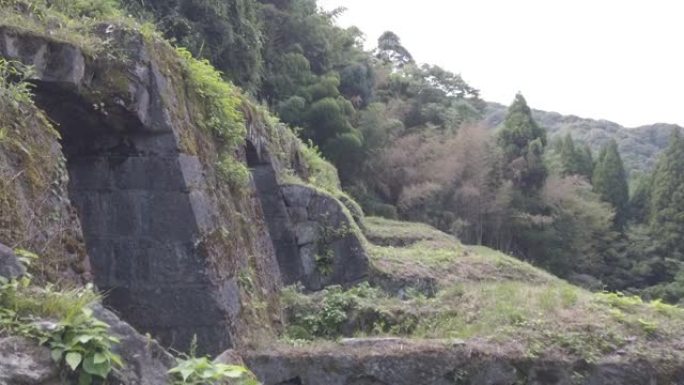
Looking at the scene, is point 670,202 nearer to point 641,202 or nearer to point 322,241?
point 641,202

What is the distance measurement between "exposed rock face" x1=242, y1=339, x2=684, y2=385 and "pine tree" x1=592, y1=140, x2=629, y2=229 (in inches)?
1124

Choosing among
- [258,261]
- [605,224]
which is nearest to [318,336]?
[258,261]

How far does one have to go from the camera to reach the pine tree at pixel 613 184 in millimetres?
34125

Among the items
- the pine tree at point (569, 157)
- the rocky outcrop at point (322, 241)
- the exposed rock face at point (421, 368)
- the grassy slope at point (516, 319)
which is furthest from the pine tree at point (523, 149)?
the exposed rock face at point (421, 368)

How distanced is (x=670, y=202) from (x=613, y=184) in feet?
13.7

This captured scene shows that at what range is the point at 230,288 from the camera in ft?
21.8

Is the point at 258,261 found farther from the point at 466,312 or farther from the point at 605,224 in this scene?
the point at 605,224

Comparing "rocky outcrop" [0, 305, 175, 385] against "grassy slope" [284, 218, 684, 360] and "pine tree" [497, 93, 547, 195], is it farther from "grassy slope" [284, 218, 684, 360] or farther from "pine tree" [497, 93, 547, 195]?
"pine tree" [497, 93, 547, 195]

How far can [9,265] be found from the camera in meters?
3.45

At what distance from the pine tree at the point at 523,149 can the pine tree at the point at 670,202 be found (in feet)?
16.6

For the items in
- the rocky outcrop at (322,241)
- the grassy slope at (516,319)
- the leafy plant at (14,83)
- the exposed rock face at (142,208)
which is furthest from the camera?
the rocky outcrop at (322,241)

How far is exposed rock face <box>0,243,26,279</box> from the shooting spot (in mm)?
3386

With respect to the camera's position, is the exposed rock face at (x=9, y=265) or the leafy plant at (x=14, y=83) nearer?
the exposed rock face at (x=9, y=265)

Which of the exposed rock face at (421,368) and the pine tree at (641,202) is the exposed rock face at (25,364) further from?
the pine tree at (641,202)
